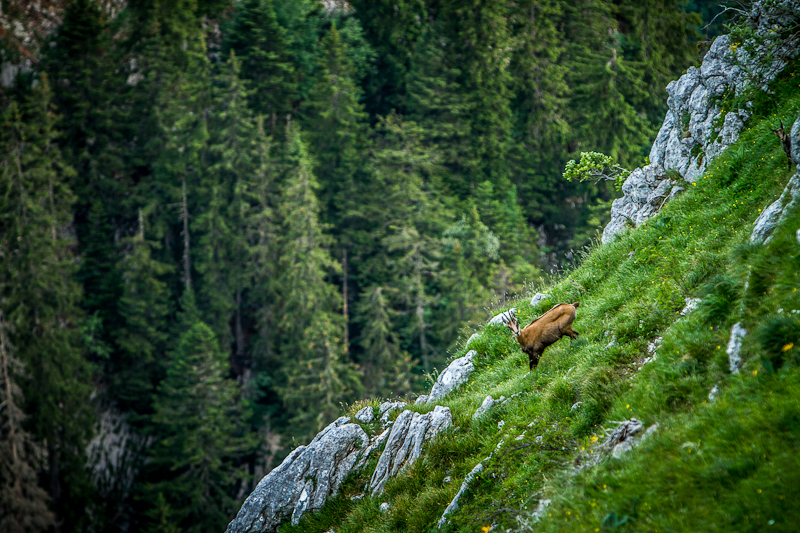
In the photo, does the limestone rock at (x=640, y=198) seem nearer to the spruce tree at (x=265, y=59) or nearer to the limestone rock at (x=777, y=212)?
the limestone rock at (x=777, y=212)

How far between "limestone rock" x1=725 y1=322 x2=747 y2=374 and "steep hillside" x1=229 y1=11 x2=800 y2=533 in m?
0.02

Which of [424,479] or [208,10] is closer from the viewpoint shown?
[424,479]

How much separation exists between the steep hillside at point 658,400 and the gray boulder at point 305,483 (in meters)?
0.13

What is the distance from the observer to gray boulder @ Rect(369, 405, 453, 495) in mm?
9103

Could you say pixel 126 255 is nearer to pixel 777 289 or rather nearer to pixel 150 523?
pixel 150 523

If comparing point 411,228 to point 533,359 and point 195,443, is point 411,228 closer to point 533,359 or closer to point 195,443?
point 195,443

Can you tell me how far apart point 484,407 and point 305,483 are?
3.59 metres

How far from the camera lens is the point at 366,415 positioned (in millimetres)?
11195

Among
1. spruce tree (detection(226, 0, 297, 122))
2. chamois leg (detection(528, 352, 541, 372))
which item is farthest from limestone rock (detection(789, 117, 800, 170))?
spruce tree (detection(226, 0, 297, 122))

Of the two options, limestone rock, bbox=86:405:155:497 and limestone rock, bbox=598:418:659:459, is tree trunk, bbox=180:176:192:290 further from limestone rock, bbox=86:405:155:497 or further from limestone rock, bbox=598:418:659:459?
limestone rock, bbox=598:418:659:459

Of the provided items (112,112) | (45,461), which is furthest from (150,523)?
(112,112)

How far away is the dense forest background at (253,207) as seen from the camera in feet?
115

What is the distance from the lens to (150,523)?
109ft

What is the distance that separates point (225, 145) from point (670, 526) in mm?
41455
